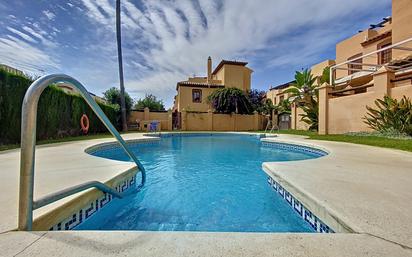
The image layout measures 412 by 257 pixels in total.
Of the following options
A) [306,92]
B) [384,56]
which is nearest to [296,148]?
[306,92]

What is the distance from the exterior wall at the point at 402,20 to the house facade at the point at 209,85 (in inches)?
685

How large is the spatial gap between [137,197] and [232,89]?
2209cm

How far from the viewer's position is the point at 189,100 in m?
26.5

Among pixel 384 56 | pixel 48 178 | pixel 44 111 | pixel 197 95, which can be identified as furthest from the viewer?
pixel 197 95

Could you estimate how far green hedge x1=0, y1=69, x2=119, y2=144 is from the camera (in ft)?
24.1

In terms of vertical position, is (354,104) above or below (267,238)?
above

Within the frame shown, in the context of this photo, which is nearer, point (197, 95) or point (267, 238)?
point (267, 238)

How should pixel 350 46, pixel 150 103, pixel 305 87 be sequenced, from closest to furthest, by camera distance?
pixel 305 87
pixel 350 46
pixel 150 103

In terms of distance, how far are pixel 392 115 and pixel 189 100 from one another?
2123cm

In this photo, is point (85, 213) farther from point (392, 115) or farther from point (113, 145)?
point (392, 115)

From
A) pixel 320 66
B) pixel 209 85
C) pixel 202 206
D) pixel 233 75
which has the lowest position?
pixel 202 206

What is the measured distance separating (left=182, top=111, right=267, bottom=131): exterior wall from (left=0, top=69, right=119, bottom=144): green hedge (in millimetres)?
10207

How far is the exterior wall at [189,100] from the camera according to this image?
26141 mm

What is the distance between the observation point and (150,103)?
38.3 m
